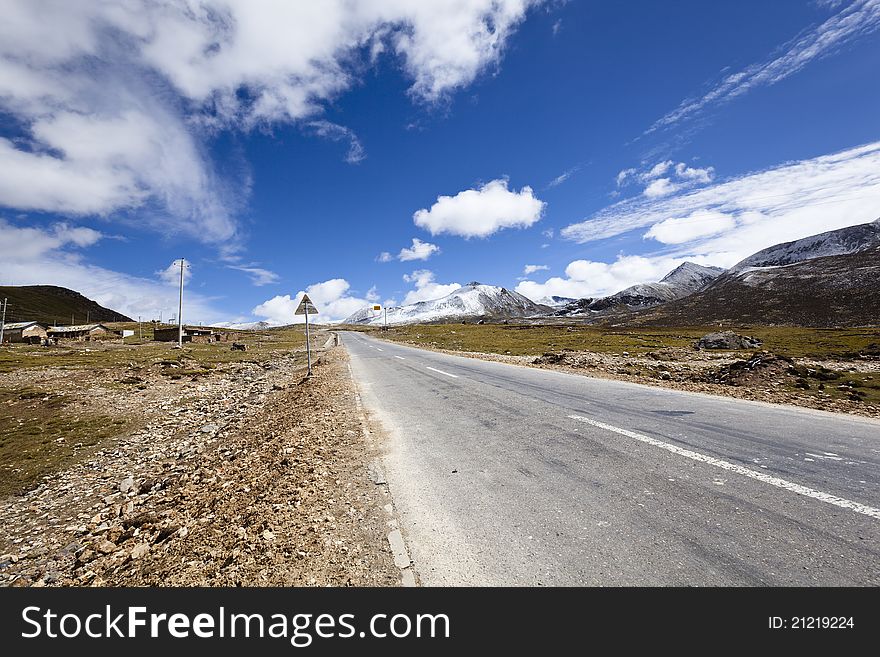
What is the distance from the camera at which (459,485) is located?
17.6 ft

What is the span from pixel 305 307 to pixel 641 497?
18695 mm

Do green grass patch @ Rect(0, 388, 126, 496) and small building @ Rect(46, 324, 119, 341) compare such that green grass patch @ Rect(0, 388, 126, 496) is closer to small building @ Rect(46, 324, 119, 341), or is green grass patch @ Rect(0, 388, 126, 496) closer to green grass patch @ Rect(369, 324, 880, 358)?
green grass patch @ Rect(369, 324, 880, 358)

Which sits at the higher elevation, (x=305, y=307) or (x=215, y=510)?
(x=305, y=307)

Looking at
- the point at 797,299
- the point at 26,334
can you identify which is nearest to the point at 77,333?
the point at 26,334

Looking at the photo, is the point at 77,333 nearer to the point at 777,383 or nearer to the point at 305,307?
the point at 305,307

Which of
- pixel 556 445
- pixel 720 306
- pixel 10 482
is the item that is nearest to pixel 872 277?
pixel 720 306

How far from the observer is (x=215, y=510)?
5.37 metres

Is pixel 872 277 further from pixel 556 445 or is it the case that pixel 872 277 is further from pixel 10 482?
pixel 10 482

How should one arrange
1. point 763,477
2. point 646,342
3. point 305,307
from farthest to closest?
point 646,342
point 305,307
point 763,477

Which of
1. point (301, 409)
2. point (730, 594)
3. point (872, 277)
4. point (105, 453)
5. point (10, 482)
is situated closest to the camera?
point (730, 594)

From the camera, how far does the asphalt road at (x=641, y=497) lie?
128 inches

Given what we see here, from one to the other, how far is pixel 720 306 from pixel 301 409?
632ft

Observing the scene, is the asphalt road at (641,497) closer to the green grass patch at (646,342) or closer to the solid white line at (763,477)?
the solid white line at (763,477)

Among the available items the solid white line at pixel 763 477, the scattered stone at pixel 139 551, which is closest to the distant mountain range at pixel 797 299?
the solid white line at pixel 763 477
